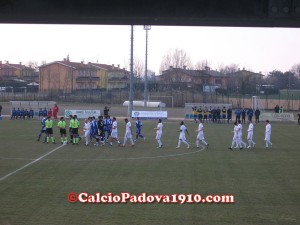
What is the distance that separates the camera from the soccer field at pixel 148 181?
13.6 metres

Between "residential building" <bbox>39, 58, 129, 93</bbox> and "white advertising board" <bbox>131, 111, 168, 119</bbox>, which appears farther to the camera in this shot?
Answer: "residential building" <bbox>39, 58, 129, 93</bbox>

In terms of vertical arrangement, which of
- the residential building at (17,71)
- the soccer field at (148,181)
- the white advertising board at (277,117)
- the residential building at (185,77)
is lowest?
the soccer field at (148,181)

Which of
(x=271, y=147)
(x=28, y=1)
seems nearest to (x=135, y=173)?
(x=28, y=1)

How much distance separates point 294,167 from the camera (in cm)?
2208

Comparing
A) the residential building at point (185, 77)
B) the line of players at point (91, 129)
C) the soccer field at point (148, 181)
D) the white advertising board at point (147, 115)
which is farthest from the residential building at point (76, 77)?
the soccer field at point (148, 181)

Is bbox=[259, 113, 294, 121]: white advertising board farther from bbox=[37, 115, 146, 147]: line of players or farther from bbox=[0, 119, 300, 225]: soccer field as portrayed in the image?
bbox=[37, 115, 146, 147]: line of players

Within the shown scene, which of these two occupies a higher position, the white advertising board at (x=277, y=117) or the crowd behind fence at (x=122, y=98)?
the crowd behind fence at (x=122, y=98)

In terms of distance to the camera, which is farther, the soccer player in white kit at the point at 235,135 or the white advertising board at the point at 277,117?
the white advertising board at the point at 277,117

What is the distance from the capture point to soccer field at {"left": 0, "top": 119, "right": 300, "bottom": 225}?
1362cm

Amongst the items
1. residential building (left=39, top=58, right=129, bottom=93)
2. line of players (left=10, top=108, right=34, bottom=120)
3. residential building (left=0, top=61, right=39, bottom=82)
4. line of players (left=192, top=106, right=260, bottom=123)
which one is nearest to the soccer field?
line of players (left=192, top=106, right=260, bottom=123)

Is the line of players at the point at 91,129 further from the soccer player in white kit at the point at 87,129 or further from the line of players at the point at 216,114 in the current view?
the line of players at the point at 216,114

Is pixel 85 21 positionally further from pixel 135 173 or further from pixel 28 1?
pixel 135 173

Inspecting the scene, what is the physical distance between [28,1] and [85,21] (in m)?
1.59

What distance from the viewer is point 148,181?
18266 mm
